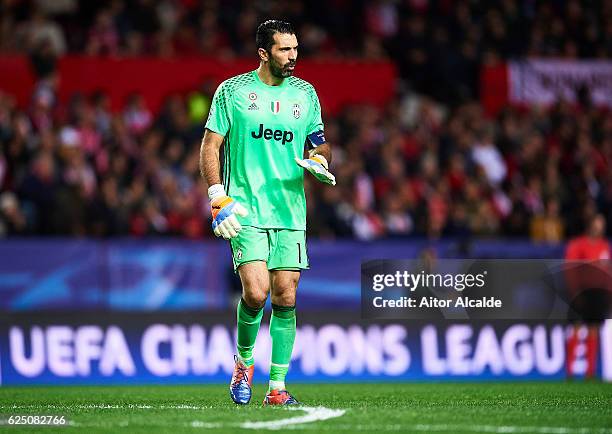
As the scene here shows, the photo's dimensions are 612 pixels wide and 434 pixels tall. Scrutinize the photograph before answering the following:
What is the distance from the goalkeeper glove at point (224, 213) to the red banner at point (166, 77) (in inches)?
390

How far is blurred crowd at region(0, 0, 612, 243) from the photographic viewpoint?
632 inches

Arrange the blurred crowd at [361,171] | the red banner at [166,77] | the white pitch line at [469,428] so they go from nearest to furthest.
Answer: the white pitch line at [469,428] → the blurred crowd at [361,171] → the red banner at [166,77]

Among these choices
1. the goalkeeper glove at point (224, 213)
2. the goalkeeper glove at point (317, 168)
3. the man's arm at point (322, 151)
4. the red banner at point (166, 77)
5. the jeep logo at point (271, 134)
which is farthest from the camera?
the red banner at point (166, 77)

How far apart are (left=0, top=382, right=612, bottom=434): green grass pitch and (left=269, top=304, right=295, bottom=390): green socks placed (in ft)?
0.79

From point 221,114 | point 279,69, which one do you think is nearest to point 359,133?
point 279,69

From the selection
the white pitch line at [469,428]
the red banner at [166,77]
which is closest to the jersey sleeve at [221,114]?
the white pitch line at [469,428]

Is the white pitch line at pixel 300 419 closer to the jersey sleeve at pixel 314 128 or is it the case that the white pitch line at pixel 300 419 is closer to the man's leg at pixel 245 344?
the man's leg at pixel 245 344

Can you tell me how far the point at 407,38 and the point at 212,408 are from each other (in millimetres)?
14634

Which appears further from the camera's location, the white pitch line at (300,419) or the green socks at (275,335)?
the green socks at (275,335)

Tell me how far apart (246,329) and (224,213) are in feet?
3.04

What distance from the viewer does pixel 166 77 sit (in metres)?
19.1

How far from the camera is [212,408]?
8.70 meters

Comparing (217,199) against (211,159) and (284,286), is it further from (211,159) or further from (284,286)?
(284,286)

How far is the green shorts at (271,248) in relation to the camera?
8.71 metres
